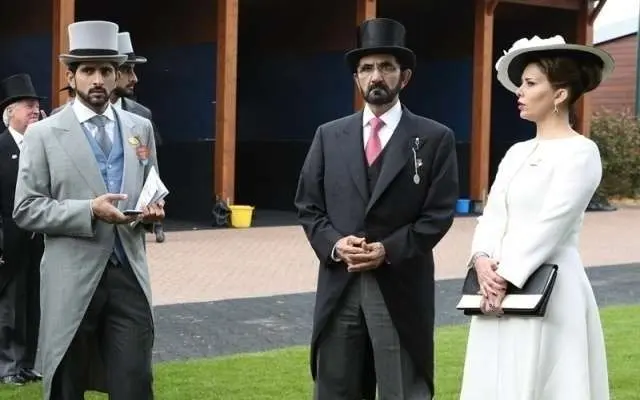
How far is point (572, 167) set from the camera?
13.6 ft

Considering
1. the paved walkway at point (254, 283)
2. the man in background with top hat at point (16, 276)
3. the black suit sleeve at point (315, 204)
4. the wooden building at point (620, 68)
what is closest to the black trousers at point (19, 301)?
the man in background with top hat at point (16, 276)

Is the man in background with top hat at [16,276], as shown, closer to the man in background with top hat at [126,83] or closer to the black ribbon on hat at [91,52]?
the man in background with top hat at [126,83]

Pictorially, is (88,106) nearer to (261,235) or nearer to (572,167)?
(572,167)

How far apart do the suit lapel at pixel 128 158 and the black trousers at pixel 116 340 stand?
0.35 m

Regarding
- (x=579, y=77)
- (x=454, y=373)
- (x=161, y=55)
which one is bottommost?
(x=454, y=373)

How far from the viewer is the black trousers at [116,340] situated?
200 inches

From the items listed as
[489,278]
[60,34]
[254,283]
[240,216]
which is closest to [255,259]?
[254,283]

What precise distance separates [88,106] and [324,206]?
1.18 meters

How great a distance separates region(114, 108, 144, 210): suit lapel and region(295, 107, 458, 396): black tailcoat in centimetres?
80

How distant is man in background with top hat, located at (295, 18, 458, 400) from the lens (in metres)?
4.86

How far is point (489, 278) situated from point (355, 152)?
1.00m

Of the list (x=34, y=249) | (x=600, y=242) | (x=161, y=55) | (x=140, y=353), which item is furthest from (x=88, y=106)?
(x=161, y=55)

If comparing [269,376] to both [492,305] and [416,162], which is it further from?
[492,305]

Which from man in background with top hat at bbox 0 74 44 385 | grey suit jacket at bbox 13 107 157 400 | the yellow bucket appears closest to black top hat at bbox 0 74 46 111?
man in background with top hat at bbox 0 74 44 385
